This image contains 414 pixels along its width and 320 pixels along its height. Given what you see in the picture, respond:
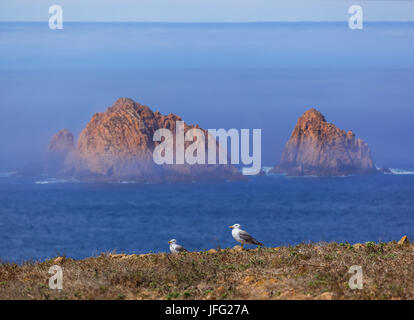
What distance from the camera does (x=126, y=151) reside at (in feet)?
456

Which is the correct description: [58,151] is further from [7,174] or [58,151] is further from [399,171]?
[399,171]

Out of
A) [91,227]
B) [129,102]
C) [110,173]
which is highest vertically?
[129,102]

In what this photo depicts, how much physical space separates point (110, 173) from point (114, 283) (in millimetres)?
135172

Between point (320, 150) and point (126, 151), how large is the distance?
4049 centimetres

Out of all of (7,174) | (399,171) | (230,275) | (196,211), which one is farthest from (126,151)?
(230,275)

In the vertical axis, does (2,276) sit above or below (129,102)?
below

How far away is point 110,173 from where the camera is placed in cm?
14762

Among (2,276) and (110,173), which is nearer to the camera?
(2,276)

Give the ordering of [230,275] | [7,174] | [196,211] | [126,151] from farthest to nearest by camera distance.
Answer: [7,174], [126,151], [196,211], [230,275]

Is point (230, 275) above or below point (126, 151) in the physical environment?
below

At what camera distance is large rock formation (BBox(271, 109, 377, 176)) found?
5468 inches

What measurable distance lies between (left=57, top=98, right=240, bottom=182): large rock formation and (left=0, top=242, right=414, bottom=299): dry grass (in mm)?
121806
